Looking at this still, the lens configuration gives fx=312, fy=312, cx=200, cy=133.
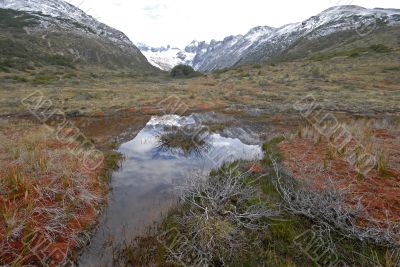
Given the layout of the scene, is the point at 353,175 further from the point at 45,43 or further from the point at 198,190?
the point at 45,43

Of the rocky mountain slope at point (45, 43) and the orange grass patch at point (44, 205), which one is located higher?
the rocky mountain slope at point (45, 43)

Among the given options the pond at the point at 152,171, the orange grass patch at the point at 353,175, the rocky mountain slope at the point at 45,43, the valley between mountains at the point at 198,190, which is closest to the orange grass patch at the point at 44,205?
the valley between mountains at the point at 198,190

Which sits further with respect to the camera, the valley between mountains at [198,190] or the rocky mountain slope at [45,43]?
the rocky mountain slope at [45,43]

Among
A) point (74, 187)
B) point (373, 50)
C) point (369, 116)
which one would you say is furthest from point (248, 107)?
point (373, 50)

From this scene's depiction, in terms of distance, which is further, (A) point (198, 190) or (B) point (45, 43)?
(B) point (45, 43)

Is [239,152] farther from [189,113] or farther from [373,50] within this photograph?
[373,50]

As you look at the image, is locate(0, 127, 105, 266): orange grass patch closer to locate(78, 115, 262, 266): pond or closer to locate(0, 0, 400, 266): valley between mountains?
locate(0, 0, 400, 266): valley between mountains

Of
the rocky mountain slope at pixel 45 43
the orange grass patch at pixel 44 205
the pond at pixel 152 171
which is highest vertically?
the rocky mountain slope at pixel 45 43

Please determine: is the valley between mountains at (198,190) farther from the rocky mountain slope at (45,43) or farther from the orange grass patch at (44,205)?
the rocky mountain slope at (45,43)

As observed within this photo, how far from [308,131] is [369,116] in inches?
338

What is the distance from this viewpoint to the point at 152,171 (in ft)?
32.6

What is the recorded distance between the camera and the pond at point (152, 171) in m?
6.19

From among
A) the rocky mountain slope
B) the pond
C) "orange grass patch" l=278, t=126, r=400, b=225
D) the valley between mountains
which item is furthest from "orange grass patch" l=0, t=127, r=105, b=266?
the rocky mountain slope

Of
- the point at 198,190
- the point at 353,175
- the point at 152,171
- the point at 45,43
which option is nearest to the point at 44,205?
the point at 198,190
